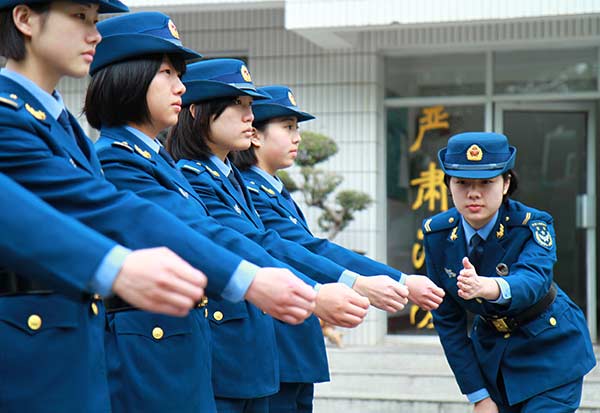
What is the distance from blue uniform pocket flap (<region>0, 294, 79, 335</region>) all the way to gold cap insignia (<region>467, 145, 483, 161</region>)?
2.10 meters

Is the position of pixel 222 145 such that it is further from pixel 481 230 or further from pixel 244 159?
pixel 481 230

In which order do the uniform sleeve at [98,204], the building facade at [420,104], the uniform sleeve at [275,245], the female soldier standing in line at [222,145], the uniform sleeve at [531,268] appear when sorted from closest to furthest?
the uniform sleeve at [98,204] < the uniform sleeve at [275,245] < the female soldier standing in line at [222,145] < the uniform sleeve at [531,268] < the building facade at [420,104]

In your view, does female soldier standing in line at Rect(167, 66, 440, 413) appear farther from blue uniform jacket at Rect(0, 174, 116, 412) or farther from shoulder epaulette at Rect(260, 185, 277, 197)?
blue uniform jacket at Rect(0, 174, 116, 412)

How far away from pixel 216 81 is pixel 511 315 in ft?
4.81

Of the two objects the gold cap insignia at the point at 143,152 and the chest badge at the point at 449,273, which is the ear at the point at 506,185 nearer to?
the chest badge at the point at 449,273

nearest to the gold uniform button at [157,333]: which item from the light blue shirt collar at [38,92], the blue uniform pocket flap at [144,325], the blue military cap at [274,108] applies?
the blue uniform pocket flap at [144,325]

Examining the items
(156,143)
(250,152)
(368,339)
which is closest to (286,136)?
(250,152)

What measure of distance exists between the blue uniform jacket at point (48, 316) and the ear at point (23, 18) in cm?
55

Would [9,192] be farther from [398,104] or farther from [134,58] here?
[398,104]

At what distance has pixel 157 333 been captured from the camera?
2.77m

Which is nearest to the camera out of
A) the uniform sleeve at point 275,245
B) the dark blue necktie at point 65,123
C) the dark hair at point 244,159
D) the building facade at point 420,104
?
the dark blue necktie at point 65,123

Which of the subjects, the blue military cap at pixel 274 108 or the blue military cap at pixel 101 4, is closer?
the blue military cap at pixel 101 4

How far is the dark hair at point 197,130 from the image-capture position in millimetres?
3549

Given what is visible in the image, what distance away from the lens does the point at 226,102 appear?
358 cm
